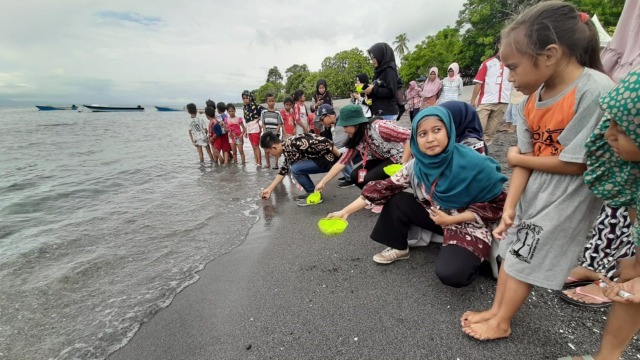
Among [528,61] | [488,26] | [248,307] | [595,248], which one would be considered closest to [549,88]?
[528,61]

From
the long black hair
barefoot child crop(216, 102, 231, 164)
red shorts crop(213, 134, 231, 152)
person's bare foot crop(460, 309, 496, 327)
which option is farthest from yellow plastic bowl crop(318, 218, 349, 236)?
red shorts crop(213, 134, 231, 152)

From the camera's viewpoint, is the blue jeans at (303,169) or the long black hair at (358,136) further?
the blue jeans at (303,169)

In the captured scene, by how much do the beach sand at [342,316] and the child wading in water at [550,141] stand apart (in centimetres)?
35

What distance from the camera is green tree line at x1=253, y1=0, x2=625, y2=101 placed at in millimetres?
18625

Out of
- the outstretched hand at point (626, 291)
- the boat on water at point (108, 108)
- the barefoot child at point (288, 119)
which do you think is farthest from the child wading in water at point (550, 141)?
the boat on water at point (108, 108)

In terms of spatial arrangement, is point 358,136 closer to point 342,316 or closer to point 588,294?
point 342,316

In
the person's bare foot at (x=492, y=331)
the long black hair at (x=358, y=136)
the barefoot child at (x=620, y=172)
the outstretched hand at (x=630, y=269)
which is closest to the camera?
the barefoot child at (x=620, y=172)

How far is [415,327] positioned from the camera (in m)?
1.65

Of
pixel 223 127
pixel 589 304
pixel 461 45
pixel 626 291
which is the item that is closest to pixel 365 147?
pixel 589 304

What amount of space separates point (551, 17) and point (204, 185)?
6.09 meters

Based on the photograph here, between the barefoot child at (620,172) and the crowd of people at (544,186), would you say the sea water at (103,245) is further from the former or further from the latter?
the barefoot child at (620,172)

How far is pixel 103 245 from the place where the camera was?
3471mm

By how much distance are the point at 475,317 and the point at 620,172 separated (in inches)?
39.9

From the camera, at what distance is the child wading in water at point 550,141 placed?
113 cm
